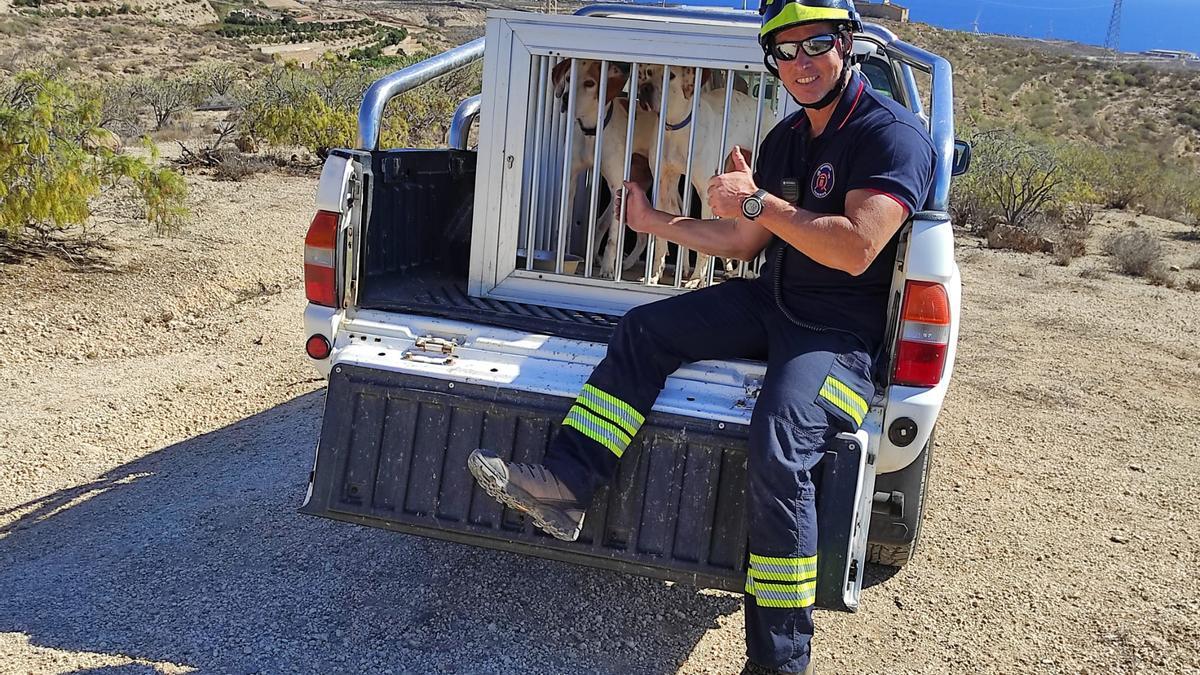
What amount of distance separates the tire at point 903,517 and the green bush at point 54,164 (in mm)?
6024

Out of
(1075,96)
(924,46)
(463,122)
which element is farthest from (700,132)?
(924,46)

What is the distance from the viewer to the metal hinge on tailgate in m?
3.15

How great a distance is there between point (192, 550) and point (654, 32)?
8.03 ft

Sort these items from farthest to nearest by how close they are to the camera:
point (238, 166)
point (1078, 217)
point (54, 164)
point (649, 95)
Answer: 1. point (1078, 217)
2. point (238, 166)
3. point (54, 164)
4. point (649, 95)

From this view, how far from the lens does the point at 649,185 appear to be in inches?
181

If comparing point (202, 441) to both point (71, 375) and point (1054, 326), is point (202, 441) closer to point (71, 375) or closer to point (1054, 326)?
point (71, 375)

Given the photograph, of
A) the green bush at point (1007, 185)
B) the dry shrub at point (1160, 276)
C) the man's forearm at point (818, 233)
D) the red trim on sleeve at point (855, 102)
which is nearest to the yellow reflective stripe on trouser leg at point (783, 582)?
the man's forearm at point (818, 233)

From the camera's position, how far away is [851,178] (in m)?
2.90

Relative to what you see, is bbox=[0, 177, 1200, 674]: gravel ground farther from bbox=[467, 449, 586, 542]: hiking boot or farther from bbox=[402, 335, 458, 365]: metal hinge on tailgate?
bbox=[402, 335, 458, 365]: metal hinge on tailgate

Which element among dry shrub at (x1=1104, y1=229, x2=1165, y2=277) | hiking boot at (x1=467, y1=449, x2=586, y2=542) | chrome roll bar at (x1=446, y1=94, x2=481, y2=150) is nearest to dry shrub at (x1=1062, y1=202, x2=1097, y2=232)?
dry shrub at (x1=1104, y1=229, x2=1165, y2=277)

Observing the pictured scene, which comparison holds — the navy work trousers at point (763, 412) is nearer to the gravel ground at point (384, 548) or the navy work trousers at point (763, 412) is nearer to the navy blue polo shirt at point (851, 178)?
the navy blue polo shirt at point (851, 178)

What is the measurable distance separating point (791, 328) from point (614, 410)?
0.59 metres

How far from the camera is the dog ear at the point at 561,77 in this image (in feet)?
13.6

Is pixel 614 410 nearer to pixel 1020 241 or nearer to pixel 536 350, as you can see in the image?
pixel 536 350
